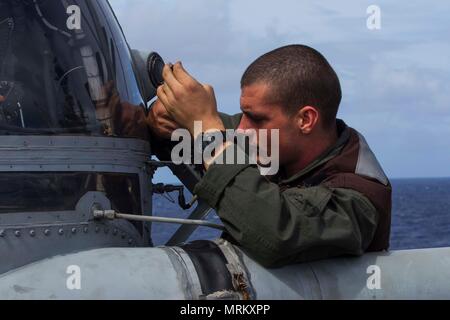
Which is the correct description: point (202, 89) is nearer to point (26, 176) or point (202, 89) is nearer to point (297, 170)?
point (297, 170)

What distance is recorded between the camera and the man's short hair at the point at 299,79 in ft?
14.0

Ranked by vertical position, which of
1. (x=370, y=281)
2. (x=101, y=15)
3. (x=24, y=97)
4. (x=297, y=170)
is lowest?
(x=370, y=281)

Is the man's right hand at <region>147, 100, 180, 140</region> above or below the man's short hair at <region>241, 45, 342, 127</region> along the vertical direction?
below

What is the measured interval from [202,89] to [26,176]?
2.76ft

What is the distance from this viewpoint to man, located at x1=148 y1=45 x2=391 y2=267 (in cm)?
396

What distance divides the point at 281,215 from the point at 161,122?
1.30 m

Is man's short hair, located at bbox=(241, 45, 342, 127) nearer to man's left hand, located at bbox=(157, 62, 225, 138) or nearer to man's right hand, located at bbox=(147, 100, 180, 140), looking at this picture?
man's left hand, located at bbox=(157, 62, 225, 138)

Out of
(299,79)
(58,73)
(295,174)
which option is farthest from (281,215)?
(58,73)

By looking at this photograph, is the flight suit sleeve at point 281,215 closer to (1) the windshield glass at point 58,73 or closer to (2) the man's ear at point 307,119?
(2) the man's ear at point 307,119

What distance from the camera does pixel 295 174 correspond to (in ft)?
14.4

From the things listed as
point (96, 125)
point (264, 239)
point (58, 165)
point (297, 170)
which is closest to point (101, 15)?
point (96, 125)

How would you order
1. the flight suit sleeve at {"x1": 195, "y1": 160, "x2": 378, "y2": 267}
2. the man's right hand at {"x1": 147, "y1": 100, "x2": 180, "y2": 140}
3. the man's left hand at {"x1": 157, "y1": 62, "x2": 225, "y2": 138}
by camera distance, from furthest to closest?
the man's right hand at {"x1": 147, "y1": 100, "x2": 180, "y2": 140} < the man's left hand at {"x1": 157, "y1": 62, "x2": 225, "y2": 138} < the flight suit sleeve at {"x1": 195, "y1": 160, "x2": 378, "y2": 267}

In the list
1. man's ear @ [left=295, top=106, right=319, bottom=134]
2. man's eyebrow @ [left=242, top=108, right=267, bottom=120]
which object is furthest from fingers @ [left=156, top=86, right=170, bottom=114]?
man's ear @ [left=295, top=106, right=319, bottom=134]

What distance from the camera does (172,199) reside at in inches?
209
